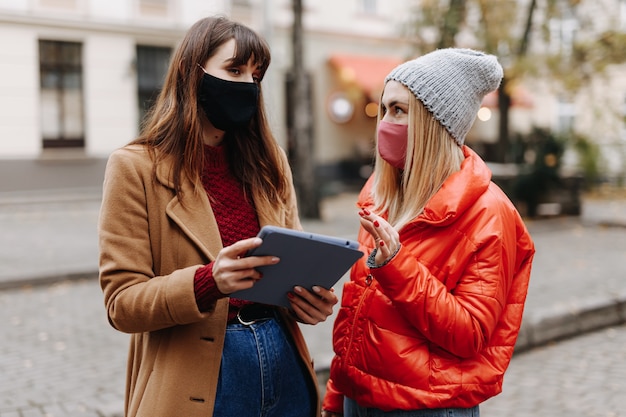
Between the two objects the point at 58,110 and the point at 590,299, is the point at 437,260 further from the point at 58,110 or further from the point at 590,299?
the point at 58,110

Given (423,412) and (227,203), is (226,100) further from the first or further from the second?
(423,412)

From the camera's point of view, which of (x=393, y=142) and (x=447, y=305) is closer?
(x=447, y=305)

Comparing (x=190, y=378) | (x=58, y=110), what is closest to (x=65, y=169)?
(x=58, y=110)

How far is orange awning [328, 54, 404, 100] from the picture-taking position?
68.2 feet

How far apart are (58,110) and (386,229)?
17663 mm

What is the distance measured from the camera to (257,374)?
2006 millimetres

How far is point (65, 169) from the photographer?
57.6 ft

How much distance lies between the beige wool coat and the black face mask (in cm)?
23

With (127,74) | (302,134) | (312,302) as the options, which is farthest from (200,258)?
(127,74)

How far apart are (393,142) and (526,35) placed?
44.7 ft

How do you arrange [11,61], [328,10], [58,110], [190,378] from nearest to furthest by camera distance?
1. [190,378]
2. [11,61]
3. [58,110]
4. [328,10]

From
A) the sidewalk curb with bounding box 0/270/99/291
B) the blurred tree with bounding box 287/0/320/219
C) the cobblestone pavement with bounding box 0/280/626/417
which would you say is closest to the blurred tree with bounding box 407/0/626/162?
the blurred tree with bounding box 287/0/320/219

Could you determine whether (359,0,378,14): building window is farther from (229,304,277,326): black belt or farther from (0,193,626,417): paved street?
(229,304,277,326): black belt

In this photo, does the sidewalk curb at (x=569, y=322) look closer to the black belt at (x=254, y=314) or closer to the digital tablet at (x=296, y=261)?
the black belt at (x=254, y=314)
